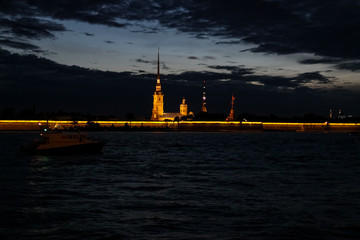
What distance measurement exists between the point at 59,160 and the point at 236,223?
113ft

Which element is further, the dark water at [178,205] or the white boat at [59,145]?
the white boat at [59,145]

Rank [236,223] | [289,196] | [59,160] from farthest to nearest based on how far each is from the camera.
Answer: [59,160] → [289,196] → [236,223]

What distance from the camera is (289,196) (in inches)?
973

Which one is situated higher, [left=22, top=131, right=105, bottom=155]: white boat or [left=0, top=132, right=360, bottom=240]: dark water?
[left=22, top=131, right=105, bottom=155]: white boat

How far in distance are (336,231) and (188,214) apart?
230 inches

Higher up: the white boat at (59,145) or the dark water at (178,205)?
the white boat at (59,145)

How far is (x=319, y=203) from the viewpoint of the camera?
22.5m

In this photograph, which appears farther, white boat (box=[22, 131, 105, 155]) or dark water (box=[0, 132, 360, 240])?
white boat (box=[22, 131, 105, 155])

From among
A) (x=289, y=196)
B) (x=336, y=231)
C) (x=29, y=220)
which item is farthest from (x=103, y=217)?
(x=289, y=196)

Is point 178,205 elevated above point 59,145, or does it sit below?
below

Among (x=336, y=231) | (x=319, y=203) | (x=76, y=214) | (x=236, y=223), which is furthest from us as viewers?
(x=319, y=203)

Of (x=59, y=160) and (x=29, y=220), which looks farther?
(x=59, y=160)

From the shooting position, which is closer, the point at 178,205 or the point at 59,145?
the point at 178,205

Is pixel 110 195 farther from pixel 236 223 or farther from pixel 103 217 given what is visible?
pixel 236 223
